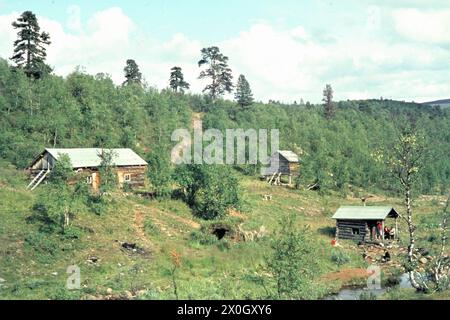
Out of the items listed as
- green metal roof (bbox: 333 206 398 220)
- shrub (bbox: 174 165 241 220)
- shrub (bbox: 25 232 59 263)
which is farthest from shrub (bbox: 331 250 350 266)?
shrub (bbox: 25 232 59 263)

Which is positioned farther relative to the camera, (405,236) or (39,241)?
(405,236)

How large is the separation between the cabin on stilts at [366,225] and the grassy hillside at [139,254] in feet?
5.14

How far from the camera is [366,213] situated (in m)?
43.2

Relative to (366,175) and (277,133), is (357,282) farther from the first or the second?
(277,133)

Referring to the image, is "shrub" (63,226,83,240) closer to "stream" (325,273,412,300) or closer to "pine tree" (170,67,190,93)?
"stream" (325,273,412,300)

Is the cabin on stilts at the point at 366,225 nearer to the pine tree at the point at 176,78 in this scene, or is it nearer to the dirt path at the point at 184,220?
the dirt path at the point at 184,220

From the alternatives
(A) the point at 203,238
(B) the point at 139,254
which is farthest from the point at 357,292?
(B) the point at 139,254

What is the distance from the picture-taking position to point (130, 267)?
28.3 m

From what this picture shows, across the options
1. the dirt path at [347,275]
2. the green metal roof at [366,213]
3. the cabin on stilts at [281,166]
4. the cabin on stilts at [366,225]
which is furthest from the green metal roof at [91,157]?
the cabin on stilts at [281,166]

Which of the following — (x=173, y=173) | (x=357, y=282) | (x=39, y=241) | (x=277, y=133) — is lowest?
(x=357, y=282)

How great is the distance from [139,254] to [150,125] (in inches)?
1845

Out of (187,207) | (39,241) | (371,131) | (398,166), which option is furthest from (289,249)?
(371,131)

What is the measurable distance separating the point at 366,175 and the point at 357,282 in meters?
48.9

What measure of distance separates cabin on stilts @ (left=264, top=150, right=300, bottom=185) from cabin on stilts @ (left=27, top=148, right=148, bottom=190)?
25716 mm
